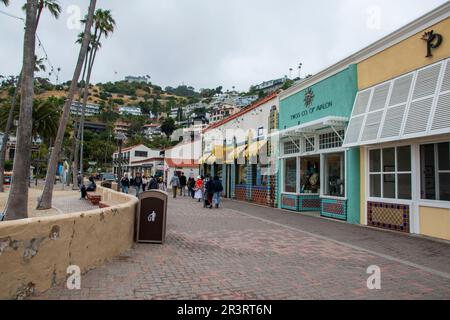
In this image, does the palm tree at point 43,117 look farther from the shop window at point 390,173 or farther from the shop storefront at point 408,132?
the shop window at point 390,173

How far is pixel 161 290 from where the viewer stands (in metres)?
4.78

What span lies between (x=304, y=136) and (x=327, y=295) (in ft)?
34.6

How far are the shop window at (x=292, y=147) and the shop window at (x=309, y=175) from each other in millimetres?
510

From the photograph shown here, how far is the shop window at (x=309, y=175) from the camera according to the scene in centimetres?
1564

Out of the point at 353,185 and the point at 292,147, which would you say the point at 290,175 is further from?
the point at 353,185

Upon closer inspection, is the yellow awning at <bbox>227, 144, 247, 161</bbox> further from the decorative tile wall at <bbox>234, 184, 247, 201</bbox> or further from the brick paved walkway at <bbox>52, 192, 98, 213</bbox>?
the brick paved walkway at <bbox>52, 192, 98, 213</bbox>

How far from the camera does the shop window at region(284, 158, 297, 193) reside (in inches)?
634

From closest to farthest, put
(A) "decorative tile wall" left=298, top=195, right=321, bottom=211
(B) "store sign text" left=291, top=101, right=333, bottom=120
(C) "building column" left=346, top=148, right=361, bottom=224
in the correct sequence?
(C) "building column" left=346, top=148, right=361, bottom=224, (B) "store sign text" left=291, top=101, right=333, bottom=120, (A) "decorative tile wall" left=298, top=195, right=321, bottom=211

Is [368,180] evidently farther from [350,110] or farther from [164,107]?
[164,107]

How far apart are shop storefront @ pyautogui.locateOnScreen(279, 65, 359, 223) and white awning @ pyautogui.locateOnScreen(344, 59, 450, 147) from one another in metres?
0.81

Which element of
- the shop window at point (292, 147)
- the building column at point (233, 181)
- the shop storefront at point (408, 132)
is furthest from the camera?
the building column at point (233, 181)

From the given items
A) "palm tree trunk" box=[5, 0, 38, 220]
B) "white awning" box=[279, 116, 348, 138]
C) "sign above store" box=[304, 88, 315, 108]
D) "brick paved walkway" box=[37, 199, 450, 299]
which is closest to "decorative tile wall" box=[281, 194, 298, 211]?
"white awning" box=[279, 116, 348, 138]

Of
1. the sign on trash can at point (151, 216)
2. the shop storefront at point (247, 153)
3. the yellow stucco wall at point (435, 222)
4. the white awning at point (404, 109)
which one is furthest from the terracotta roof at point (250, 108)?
the sign on trash can at point (151, 216)
